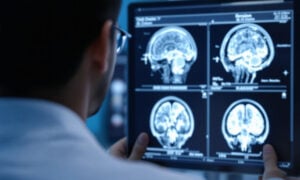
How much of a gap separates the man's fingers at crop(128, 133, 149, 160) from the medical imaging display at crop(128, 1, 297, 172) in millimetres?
12

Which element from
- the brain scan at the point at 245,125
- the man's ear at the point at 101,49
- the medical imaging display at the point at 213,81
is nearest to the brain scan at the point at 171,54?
the medical imaging display at the point at 213,81

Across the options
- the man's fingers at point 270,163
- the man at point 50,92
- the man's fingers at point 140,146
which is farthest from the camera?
the man's fingers at point 140,146

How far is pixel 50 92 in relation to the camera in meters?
0.61

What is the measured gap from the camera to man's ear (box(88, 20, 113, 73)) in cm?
64

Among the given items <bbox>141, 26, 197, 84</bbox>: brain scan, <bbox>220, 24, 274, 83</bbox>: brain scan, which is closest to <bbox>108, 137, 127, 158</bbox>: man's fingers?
<bbox>141, 26, 197, 84</bbox>: brain scan

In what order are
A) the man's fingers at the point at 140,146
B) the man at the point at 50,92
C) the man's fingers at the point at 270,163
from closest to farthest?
the man at the point at 50,92, the man's fingers at the point at 270,163, the man's fingers at the point at 140,146

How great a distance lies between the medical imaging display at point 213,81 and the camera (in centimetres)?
96

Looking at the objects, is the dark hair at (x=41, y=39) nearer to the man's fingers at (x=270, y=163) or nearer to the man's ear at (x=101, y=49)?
the man's ear at (x=101, y=49)

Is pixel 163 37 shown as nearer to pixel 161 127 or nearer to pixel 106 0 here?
pixel 161 127

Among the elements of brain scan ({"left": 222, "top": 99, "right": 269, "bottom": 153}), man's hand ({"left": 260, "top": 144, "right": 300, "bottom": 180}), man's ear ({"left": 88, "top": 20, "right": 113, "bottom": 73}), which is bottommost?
man's hand ({"left": 260, "top": 144, "right": 300, "bottom": 180})

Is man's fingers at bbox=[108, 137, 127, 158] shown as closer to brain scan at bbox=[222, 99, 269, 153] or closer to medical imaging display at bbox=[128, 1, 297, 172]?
medical imaging display at bbox=[128, 1, 297, 172]

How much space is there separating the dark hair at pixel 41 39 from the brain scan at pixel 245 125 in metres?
0.45

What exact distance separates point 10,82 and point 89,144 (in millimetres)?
112

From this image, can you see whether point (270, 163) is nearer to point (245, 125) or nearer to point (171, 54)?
point (245, 125)
